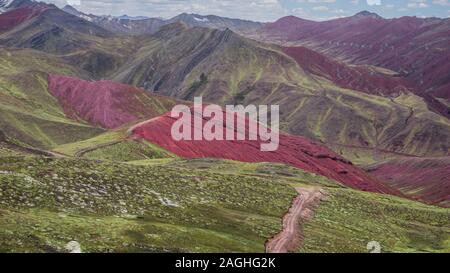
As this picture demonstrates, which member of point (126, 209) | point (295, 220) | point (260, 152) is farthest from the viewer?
point (260, 152)

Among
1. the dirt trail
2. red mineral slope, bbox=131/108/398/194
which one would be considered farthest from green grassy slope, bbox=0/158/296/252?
red mineral slope, bbox=131/108/398/194

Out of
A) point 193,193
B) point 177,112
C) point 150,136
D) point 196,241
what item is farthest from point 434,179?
point 196,241

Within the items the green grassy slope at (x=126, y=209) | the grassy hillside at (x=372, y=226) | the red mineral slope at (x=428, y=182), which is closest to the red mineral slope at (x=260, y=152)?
the red mineral slope at (x=428, y=182)

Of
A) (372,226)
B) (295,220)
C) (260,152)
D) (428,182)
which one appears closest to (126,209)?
(295,220)

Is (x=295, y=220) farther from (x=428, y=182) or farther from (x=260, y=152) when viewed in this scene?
(x=428, y=182)

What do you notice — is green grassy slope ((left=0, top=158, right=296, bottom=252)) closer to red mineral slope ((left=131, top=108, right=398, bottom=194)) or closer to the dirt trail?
the dirt trail

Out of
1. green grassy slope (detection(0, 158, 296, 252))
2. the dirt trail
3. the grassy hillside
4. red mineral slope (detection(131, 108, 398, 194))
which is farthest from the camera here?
red mineral slope (detection(131, 108, 398, 194))
